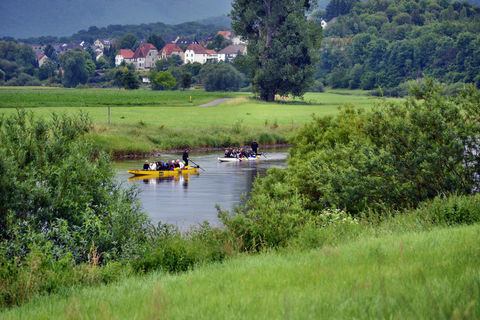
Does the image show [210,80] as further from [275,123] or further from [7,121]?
[7,121]

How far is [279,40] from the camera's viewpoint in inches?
3762

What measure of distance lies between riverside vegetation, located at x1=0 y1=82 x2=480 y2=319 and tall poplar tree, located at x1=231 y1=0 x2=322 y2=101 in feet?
234

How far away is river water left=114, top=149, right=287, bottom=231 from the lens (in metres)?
27.8

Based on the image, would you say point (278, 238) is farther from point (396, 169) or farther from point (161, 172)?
point (161, 172)

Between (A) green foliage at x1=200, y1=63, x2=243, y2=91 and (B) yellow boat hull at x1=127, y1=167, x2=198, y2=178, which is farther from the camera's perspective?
(A) green foliage at x1=200, y1=63, x2=243, y2=91

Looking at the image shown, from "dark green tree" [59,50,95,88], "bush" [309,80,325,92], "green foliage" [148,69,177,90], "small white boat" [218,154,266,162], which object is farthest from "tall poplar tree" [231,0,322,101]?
"dark green tree" [59,50,95,88]

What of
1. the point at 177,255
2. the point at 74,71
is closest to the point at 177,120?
the point at 177,255

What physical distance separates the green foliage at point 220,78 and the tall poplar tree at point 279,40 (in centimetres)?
4612

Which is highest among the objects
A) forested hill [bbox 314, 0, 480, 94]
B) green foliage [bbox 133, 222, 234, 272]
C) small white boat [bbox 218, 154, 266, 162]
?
forested hill [bbox 314, 0, 480, 94]

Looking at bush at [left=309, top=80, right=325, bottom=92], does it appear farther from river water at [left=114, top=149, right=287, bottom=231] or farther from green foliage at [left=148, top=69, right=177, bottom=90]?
river water at [left=114, top=149, right=287, bottom=231]

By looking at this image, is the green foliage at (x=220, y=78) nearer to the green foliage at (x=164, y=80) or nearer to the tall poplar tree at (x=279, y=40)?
the green foliage at (x=164, y=80)

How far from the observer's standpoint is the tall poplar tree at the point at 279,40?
93.6m

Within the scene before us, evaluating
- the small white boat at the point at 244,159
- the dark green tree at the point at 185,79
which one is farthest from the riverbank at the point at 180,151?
the dark green tree at the point at 185,79

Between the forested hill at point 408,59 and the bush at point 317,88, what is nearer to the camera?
the forested hill at point 408,59
